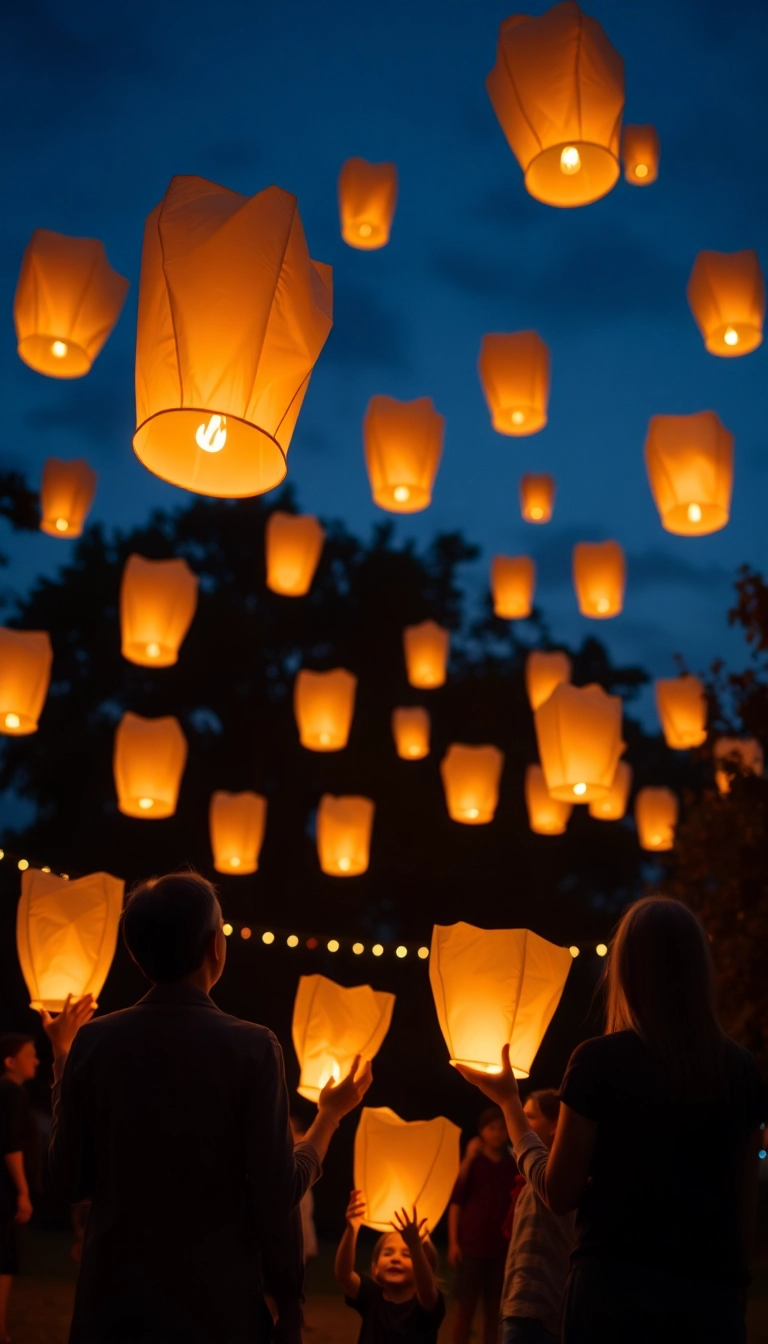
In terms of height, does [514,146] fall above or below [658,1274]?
above

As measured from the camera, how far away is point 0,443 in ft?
160

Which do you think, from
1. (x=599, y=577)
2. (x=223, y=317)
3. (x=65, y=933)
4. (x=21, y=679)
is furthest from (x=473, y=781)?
(x=223, y=317)

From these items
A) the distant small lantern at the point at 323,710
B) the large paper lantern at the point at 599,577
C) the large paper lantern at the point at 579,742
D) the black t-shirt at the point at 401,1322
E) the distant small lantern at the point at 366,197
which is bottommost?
the black t-shirt at the point at 401,1322

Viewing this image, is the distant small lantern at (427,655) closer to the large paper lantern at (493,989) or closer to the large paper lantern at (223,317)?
the large paper lantern at (493,989)

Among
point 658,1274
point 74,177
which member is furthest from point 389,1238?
point 74,177

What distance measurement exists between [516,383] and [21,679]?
4.06 meters

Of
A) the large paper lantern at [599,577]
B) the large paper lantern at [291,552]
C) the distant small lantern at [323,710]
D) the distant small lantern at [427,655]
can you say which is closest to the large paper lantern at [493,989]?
the large paper lantern at [599,577]

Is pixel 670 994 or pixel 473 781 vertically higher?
pixel 473 781

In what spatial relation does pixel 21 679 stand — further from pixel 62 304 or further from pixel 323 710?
pixel 323 710

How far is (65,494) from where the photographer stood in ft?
33.7

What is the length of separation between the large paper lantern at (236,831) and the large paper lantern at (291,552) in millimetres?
2639

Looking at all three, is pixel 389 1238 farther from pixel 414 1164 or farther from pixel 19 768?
pixel 19 768

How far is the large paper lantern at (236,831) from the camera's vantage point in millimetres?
12008

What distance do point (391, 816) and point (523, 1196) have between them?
1387 cm
